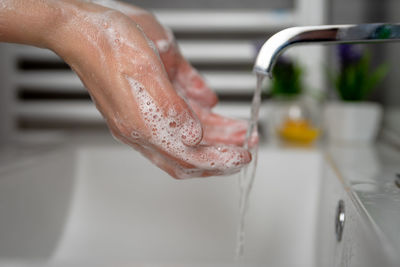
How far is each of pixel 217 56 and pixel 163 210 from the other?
48cm

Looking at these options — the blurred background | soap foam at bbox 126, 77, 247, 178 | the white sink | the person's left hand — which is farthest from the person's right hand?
the blurred background

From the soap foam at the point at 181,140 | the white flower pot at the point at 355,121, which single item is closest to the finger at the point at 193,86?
the soap foam at the point at 181,140

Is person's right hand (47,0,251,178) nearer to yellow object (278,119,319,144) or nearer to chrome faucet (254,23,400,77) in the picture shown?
chrome faucet (254,23,400,77)

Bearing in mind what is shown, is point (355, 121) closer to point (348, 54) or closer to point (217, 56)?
point (348, 54)

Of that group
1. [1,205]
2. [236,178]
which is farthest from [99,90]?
[236,178]

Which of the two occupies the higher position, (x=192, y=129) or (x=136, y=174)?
(x=192, y=129)

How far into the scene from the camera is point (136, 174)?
935mm

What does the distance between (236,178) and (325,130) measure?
0.37 metres

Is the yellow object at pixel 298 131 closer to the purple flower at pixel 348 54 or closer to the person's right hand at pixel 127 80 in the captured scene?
the purple flower at pixel 348 54

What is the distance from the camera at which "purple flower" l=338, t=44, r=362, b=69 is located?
1003 mm

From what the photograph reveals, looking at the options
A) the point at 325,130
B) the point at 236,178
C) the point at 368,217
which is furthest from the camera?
the point at 325,130

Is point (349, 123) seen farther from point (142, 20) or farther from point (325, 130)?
point (142, 20)

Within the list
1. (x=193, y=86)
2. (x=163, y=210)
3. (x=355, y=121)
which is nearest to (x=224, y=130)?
(x=193, y=86)

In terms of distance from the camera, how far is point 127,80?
424mm
